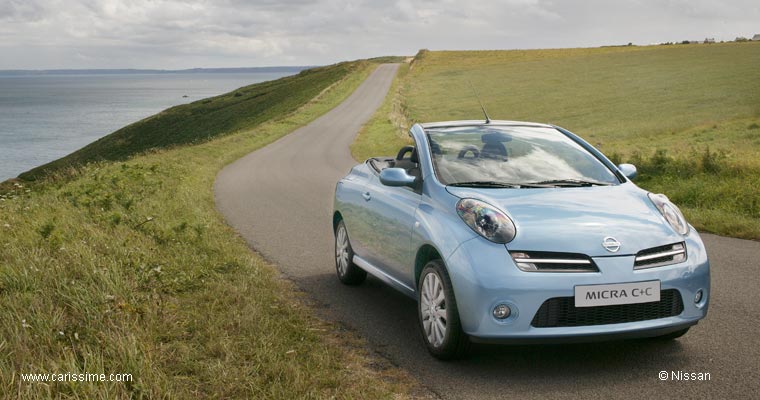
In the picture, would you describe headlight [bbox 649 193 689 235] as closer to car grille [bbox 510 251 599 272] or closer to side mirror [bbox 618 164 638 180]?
side mirror [bbox 618 164 638 180]

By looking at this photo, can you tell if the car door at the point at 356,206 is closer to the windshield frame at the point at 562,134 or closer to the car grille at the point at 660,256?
the windshield frame at the point at 562,134

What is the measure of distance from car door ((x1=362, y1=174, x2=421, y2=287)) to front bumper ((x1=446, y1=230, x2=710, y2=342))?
0.96 m

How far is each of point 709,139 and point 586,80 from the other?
4085 centimetres

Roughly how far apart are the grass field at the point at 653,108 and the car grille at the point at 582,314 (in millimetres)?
5983

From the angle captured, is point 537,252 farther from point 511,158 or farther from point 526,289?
point 511,158

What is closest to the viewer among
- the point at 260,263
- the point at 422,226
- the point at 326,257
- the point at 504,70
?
the point at 422,226

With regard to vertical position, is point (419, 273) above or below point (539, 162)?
below

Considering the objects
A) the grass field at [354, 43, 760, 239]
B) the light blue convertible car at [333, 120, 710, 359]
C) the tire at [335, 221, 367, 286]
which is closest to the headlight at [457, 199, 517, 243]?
the light blue convertible car at [333, 120, 710, 359]

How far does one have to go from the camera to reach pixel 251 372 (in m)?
4.66

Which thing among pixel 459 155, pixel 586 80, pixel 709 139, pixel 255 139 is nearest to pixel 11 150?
pixel 255 139

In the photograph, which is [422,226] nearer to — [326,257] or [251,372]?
[251,372]

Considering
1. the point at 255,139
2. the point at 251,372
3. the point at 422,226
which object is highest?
the point at 422,226

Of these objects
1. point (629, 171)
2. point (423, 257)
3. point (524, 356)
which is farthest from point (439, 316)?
point (629, 171)

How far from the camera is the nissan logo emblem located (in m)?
4.69
